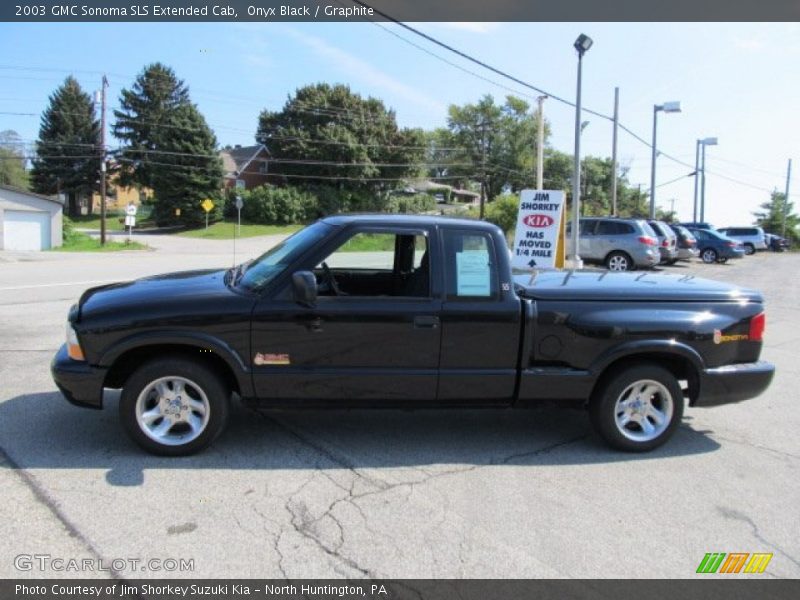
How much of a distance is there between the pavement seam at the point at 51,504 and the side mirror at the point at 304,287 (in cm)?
182

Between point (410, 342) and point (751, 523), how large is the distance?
7.66 feet

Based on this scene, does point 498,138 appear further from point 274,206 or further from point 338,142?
point 274,206

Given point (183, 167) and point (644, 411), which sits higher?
point (183, 167)

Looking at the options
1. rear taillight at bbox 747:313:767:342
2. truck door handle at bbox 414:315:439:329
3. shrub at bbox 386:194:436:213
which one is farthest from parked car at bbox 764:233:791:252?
truck door handle at bbox 414:315:439:329

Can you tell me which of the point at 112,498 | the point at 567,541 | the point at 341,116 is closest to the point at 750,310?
the point at 567,541

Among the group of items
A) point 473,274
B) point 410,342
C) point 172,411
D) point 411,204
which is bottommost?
point 172,411

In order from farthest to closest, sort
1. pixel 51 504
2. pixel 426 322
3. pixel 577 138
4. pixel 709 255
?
pixel 709 255 < pixel 577 138 < pixel 426 322 < pixel 51 504

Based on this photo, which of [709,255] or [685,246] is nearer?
[685,246]

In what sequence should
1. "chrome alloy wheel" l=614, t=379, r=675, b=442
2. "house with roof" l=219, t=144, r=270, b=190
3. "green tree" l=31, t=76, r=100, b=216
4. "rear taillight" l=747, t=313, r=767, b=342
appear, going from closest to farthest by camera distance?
"chrome alloy wheel" l=614, t=379, r=675, b=442, "rear taillight" l=747, t=313, r=767, b=342, "green tree" l=31, t=76, r=100, b=216, "house with roof" l=219, t=144, r=270, b=190

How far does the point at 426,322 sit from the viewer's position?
426 centimetres

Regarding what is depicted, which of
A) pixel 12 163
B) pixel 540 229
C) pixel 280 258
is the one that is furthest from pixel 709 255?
pixel 12 163

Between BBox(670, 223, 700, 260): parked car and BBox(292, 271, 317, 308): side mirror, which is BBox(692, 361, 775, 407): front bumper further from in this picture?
BBox(670, 223, 700, 260): parked car

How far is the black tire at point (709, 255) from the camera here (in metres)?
28.0

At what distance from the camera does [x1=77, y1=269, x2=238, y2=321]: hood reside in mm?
4133
